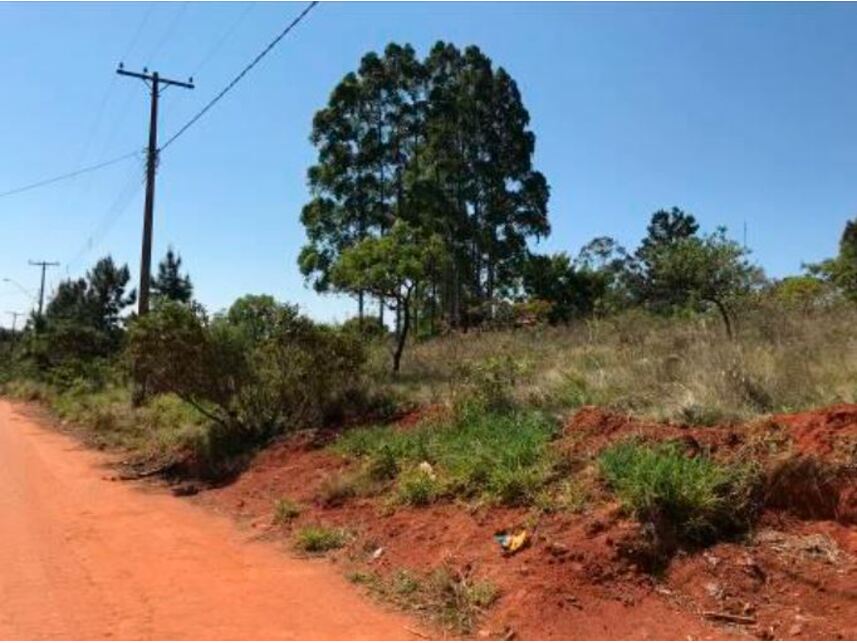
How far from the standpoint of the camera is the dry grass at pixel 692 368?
9867 mm

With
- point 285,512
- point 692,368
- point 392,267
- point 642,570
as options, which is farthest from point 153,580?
point 392,267

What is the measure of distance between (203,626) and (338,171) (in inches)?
1398

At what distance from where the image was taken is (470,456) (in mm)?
9617

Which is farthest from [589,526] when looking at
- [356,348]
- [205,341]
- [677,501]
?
[205,341]

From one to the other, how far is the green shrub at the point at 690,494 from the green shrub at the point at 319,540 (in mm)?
2954

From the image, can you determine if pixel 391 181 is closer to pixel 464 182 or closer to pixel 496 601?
pixel 464 182

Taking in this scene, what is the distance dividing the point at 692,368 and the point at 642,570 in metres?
4.88

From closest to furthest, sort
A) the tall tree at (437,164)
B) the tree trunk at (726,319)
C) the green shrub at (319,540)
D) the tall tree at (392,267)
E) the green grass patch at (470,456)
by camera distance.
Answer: the green grass patch at (470,456), the green shrub at (319,540), the tree trunk at (726,319), the tall tree at (392,267), the tall tree at (437,164)

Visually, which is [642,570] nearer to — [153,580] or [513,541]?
[513,541]

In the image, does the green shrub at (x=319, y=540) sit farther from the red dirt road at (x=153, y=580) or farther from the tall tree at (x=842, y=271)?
the tall tree at (x=842, y=271)

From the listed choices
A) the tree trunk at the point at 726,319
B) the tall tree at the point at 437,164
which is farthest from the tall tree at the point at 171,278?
the tree trunk at the point at 726,319

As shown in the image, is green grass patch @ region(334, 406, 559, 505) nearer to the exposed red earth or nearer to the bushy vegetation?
the exposed red earth

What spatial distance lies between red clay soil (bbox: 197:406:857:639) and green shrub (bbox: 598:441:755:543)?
18cm

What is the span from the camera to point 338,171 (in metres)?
40.7
